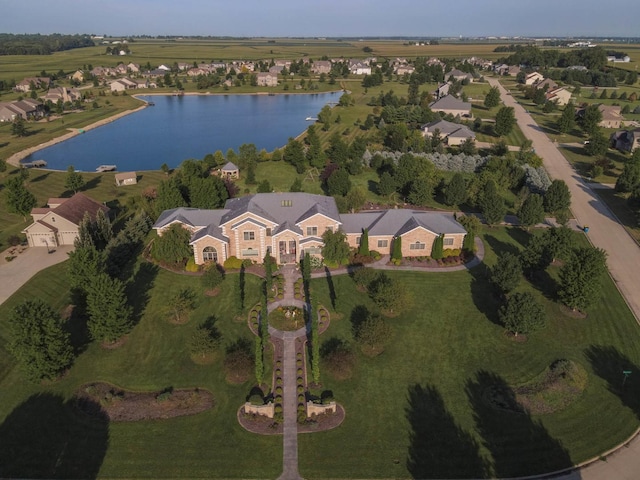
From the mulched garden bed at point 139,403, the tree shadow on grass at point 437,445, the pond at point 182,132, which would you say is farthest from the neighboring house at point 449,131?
the mulched garden bed at point 139,403

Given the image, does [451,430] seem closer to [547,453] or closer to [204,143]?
[547,453]

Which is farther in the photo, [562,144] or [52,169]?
[562,144]

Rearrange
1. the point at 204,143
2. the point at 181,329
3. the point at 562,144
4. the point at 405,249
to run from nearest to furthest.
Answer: the point at 181,329, the point at 405,249, the point at 562,144, the point at 204,143

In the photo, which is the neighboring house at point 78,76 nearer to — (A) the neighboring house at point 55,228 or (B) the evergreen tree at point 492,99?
(A) the neighboring house at point 55,228

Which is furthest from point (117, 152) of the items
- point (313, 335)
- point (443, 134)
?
point (313, 335)

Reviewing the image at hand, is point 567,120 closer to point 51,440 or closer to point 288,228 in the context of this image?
point 288,228
